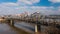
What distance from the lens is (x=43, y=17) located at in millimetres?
16094

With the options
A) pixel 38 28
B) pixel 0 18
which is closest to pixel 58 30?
pixel 38 28

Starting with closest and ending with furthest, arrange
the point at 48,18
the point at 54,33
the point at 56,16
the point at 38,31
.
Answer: the point at 54,33 < the point at 38,31 < the point at 56,16 < the point at 48,18

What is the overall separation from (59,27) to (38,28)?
7.45 feet

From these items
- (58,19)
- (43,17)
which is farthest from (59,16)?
(43,17)

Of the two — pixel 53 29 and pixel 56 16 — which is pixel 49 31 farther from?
pixel 56 16

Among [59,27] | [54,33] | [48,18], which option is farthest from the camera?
[48,18]

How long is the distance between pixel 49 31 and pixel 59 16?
4.16m

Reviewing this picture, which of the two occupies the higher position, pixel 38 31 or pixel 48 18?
pixel 48 18

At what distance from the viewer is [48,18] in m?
15.2

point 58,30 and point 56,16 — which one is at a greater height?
point 56,16

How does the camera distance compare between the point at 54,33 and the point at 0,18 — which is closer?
the point at 54,33

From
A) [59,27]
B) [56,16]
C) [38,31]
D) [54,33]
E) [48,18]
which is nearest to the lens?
[54,33]

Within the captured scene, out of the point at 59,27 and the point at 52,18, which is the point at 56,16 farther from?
the point at 59,27

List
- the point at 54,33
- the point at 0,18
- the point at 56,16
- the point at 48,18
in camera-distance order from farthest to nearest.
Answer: the point at 0,18 < the point at 48,18 < the point at 56,16 < the point at 54,33
